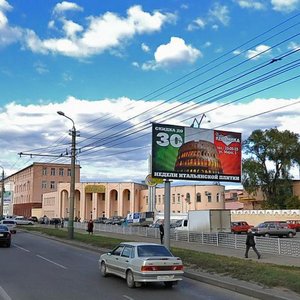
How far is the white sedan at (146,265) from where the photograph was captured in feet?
44.8

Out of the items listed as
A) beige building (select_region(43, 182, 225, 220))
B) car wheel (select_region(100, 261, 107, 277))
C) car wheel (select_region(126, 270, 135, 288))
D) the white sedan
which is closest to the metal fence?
car wheel (select_region(100, 261, 107, 277))

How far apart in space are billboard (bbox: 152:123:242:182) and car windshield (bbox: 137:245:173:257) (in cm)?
1175

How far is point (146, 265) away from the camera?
44.7 ft

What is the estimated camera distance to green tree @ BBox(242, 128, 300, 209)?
259 feet

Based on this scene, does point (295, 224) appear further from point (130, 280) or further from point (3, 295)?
point (3, 295)

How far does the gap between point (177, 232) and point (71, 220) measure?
27.6 ft

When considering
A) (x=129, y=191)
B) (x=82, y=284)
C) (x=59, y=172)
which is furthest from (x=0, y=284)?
(x=59, y=172)

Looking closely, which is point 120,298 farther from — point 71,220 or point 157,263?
point 71,220

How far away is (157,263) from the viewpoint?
1379 centimetres

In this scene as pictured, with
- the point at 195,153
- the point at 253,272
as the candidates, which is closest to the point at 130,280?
the point at 253,272

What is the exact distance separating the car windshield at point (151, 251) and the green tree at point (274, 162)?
65.8 meters

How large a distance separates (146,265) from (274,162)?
230 feet

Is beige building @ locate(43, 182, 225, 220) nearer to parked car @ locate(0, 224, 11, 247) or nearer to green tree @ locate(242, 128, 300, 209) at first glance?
green tree @ locate(242, 128, 300, 209)

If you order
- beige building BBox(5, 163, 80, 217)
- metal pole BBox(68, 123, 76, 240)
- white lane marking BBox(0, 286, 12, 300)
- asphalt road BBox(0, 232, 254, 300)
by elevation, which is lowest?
asphalt road BBox(0, 232, 254, 300)
